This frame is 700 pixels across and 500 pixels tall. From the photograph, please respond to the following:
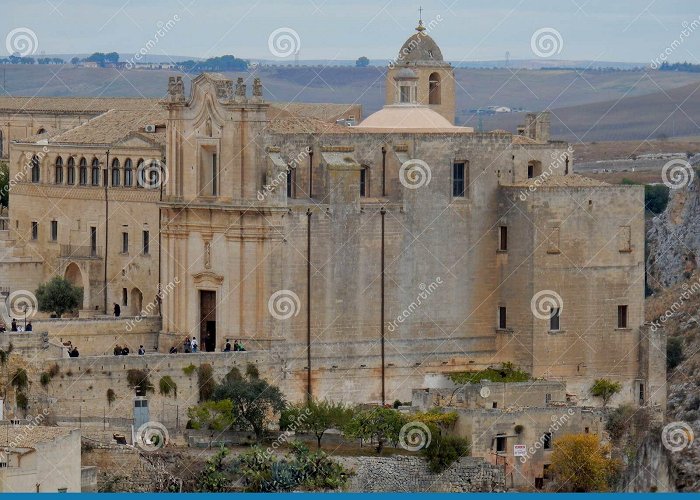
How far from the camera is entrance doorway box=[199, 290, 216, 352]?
81.1 meters

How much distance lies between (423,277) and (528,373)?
409 cm

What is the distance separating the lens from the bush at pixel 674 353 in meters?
105

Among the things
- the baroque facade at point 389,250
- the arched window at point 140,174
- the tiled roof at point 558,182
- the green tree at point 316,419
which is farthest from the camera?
the arched window at point 140,174

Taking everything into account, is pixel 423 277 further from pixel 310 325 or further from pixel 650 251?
pixel 650 251

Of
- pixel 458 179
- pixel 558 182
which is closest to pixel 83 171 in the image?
pixel 458 179

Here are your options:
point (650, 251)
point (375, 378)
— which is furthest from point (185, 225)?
point (650, 251)

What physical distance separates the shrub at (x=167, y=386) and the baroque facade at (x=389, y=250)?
352 centimetres

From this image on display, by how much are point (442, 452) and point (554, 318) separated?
944cm

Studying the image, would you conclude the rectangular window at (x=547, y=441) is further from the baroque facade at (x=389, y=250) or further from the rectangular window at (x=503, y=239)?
the rectangular window at (x=503, y=239)

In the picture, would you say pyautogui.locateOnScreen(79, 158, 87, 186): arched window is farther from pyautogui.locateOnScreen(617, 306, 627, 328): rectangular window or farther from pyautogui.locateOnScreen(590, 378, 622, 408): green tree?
pyautogui.locateOnScreen(590, 378, 622, 408): green tree

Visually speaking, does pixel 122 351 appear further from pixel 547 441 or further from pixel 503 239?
pixel 547 441

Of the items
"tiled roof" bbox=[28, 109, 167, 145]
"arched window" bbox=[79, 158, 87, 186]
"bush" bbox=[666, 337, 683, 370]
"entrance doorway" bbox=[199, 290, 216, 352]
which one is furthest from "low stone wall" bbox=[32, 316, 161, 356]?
"bush" bbox=[666, 337, 683, 370]

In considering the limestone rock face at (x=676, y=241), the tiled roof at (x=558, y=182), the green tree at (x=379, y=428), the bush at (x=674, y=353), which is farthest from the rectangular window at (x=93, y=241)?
the limestone rock face at (x=676, y=241)

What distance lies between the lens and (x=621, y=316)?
84.6m
